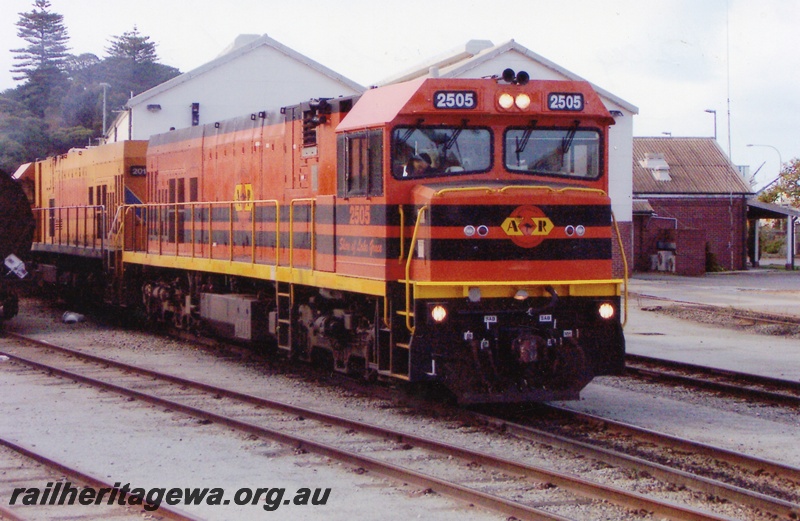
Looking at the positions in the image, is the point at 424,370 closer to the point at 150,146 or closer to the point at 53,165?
the point at 150,146

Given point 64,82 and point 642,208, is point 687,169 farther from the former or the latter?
point 64,82

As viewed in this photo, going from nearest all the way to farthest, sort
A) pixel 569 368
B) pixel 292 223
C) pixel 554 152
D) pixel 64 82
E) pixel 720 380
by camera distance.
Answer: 1. pixel 569 368
2. pixel 554 152
3. pixel 292 223
4. pixel 720 380
5. pixel 64 82

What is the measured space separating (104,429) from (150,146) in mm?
11334

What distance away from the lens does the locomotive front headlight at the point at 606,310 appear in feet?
35.8

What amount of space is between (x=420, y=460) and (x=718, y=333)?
566 inches

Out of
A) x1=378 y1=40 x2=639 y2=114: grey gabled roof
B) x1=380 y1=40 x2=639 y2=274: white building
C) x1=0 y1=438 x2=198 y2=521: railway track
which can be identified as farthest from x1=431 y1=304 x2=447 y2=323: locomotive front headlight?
x1=380 y1=40 x2=639 y2=274: white building

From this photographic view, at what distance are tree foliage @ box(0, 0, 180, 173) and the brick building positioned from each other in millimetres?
36686

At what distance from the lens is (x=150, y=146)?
21.1 metres

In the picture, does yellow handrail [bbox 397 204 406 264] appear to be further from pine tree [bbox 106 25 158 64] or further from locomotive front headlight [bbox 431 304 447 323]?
pine tree [bbox 106 25 158 64]

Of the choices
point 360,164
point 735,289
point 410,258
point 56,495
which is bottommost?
point 56,495

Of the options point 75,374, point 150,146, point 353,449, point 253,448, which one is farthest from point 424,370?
point 150,146

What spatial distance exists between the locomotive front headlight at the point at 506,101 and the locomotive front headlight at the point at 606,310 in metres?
2.39

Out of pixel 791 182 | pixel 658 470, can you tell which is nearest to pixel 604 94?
pixel 791 182

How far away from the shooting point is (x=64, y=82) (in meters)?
88.0
